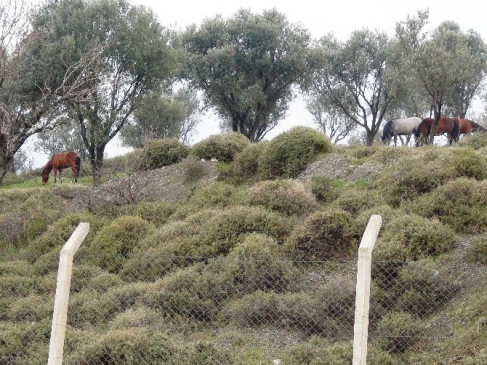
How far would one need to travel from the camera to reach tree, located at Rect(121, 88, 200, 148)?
29330 millimetres

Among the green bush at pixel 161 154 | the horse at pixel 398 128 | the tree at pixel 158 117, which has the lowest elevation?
the green bush at pixel 161 154

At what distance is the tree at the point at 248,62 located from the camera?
33.0 metres

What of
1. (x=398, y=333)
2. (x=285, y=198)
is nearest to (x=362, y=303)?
(x=398, y=333)

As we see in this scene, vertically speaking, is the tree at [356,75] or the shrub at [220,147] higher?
the tree at [356,75]

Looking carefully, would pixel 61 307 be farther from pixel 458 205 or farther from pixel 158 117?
pixel 158 117

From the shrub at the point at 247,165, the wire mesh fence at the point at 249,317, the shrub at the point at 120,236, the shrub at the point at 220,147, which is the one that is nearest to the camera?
the wire mesh fence at the point at 249,317

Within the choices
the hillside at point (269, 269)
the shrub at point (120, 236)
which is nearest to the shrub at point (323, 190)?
the hillside at point (269, 269)

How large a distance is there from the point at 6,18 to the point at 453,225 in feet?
34.3

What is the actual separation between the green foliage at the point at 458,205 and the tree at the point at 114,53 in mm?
14791

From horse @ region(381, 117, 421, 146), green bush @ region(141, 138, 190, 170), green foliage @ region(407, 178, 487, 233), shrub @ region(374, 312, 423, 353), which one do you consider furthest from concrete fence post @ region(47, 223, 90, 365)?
horse @ region(381, 117, 421, 146)

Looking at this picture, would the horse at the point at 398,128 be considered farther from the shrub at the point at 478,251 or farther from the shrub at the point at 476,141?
the shrub at the point at 478,251

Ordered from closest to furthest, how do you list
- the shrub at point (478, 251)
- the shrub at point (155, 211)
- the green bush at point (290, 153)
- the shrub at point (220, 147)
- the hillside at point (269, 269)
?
the hillside at point (269, 269) < the shrub at point (478, 251) < the shrub at point (155, 211) < the green bush at point (290, 153) < the shrub at point (220, 147)

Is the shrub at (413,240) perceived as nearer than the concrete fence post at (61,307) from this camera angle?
No

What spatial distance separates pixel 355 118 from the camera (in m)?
38.2
